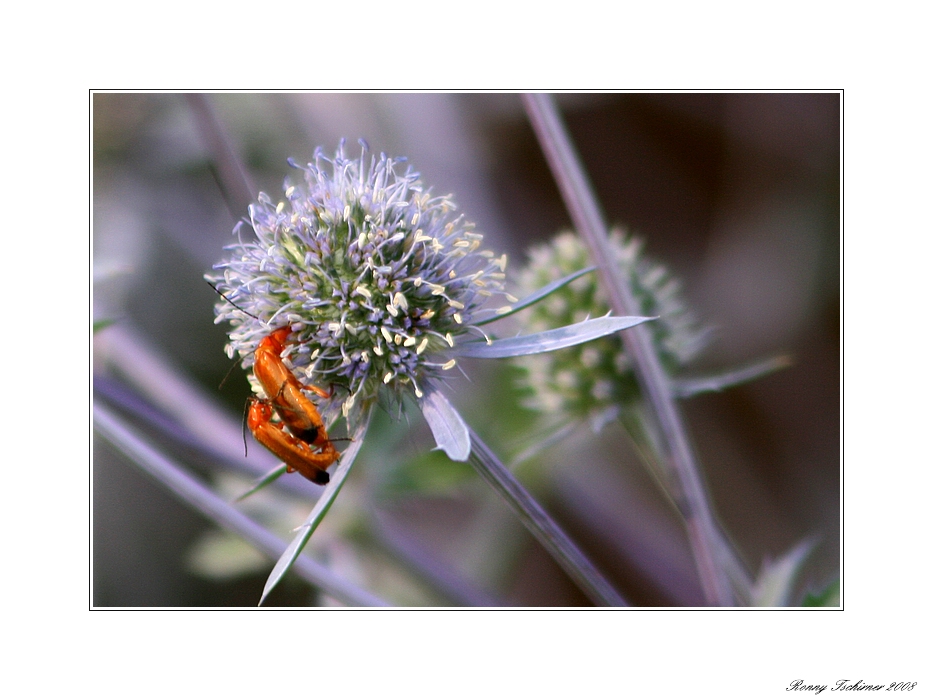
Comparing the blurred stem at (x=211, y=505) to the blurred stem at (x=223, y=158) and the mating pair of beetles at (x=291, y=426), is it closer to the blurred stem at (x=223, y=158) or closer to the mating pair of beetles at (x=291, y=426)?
the mating pair of beetles at (x=291, y=426)

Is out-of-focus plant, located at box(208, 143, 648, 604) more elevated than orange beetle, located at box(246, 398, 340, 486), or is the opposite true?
out-of-focus plant, located at box(208, 143, 648, 604)

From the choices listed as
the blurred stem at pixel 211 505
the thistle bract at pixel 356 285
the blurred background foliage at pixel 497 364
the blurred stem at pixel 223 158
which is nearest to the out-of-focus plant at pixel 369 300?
the thistle bract at pixel 356 285

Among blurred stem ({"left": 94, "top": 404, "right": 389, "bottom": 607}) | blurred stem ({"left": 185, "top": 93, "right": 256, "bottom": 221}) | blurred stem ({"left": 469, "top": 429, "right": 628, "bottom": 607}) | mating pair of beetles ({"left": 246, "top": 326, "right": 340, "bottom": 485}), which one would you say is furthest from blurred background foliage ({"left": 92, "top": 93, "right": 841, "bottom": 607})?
mating pair of beetles ({"left": 246, "top": 326, "right": 340, "bottom": 485})

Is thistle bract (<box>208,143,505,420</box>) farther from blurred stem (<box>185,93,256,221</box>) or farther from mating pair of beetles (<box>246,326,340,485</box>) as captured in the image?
blurred stem (<box>185,93,256,221</box>)

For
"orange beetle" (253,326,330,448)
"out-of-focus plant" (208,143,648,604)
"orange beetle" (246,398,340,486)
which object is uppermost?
"out-of-focus plant" (208,143,648,604)

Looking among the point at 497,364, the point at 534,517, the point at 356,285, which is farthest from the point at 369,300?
the point at 497,364

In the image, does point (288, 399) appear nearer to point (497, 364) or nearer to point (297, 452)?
point (297, 452)
